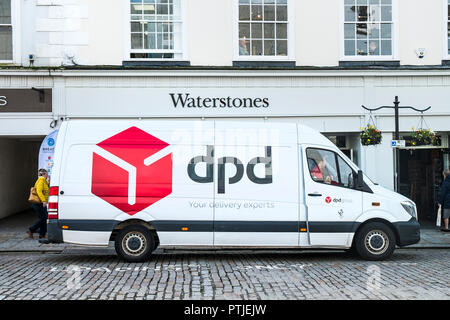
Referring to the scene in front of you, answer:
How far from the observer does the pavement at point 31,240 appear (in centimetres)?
1245

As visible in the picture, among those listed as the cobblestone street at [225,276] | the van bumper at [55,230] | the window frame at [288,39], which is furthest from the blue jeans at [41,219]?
the window frame at [288,39]

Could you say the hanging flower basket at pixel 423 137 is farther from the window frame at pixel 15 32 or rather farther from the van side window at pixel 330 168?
the window frame at pixel 15 32

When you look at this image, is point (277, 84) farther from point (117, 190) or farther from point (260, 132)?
point (117, 190)

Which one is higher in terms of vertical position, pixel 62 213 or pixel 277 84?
pixel 277 84

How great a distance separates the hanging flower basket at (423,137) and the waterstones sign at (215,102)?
4.05 meters

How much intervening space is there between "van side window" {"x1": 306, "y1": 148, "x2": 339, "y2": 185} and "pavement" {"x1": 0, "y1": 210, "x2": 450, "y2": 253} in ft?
11.4

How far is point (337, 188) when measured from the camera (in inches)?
414

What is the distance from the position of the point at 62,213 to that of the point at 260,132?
13.0 ft

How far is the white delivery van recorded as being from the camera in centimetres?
1021

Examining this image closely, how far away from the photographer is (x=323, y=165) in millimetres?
10578

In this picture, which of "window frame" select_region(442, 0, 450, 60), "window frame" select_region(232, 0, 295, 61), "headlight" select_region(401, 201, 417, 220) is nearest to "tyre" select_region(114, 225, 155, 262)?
"headlight" select_region(401, 201, 417, 220)

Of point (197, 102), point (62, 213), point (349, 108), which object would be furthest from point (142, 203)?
point (349, 108)

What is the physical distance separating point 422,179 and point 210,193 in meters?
9.87

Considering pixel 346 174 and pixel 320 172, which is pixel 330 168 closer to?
pixel 320 172
